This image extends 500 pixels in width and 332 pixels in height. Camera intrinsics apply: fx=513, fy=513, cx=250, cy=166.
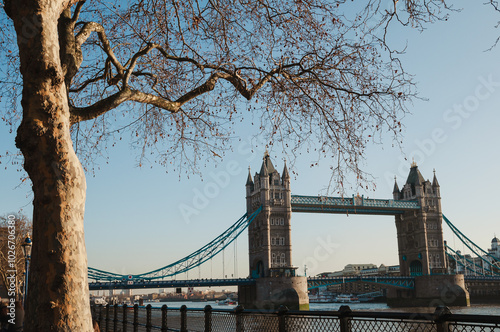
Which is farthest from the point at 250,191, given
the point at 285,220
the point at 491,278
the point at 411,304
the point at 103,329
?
the point at 103,329

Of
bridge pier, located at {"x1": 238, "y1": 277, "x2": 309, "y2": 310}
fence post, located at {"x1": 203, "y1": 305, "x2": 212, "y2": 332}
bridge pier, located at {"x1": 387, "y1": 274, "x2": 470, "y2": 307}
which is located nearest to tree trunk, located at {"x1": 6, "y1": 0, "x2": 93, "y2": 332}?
fence post, located at {"x1": 203, "y1": 305, "x2": 212, "y2": 332}

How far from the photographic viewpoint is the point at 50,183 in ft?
14.3

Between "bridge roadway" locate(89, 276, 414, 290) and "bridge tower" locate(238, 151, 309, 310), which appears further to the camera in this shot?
"bridge tower" locate(238, 151, 309, 310)

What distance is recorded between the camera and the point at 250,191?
79.1 m

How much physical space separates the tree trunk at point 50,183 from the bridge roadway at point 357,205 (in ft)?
208

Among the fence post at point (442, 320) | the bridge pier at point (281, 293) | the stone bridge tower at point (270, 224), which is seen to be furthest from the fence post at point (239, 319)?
the stone bridge tower at point (270, 224)

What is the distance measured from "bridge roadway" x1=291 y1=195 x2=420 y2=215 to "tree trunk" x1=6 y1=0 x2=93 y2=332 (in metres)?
63.5

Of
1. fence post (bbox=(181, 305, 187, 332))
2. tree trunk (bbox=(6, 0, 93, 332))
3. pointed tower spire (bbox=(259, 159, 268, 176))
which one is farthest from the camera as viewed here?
pointed tower spire (bbox=(259, 159, 268, 176))

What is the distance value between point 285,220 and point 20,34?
69594mm

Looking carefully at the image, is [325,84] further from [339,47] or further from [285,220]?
[285,220]

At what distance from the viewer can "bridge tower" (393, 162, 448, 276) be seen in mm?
82000

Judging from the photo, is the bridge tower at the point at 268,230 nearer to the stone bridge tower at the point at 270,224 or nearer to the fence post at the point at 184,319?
the stone bridge tower at the point at 270,224

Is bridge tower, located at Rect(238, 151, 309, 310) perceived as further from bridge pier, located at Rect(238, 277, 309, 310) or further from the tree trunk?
the tree trunk

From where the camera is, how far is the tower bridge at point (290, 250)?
6088 centimetres
